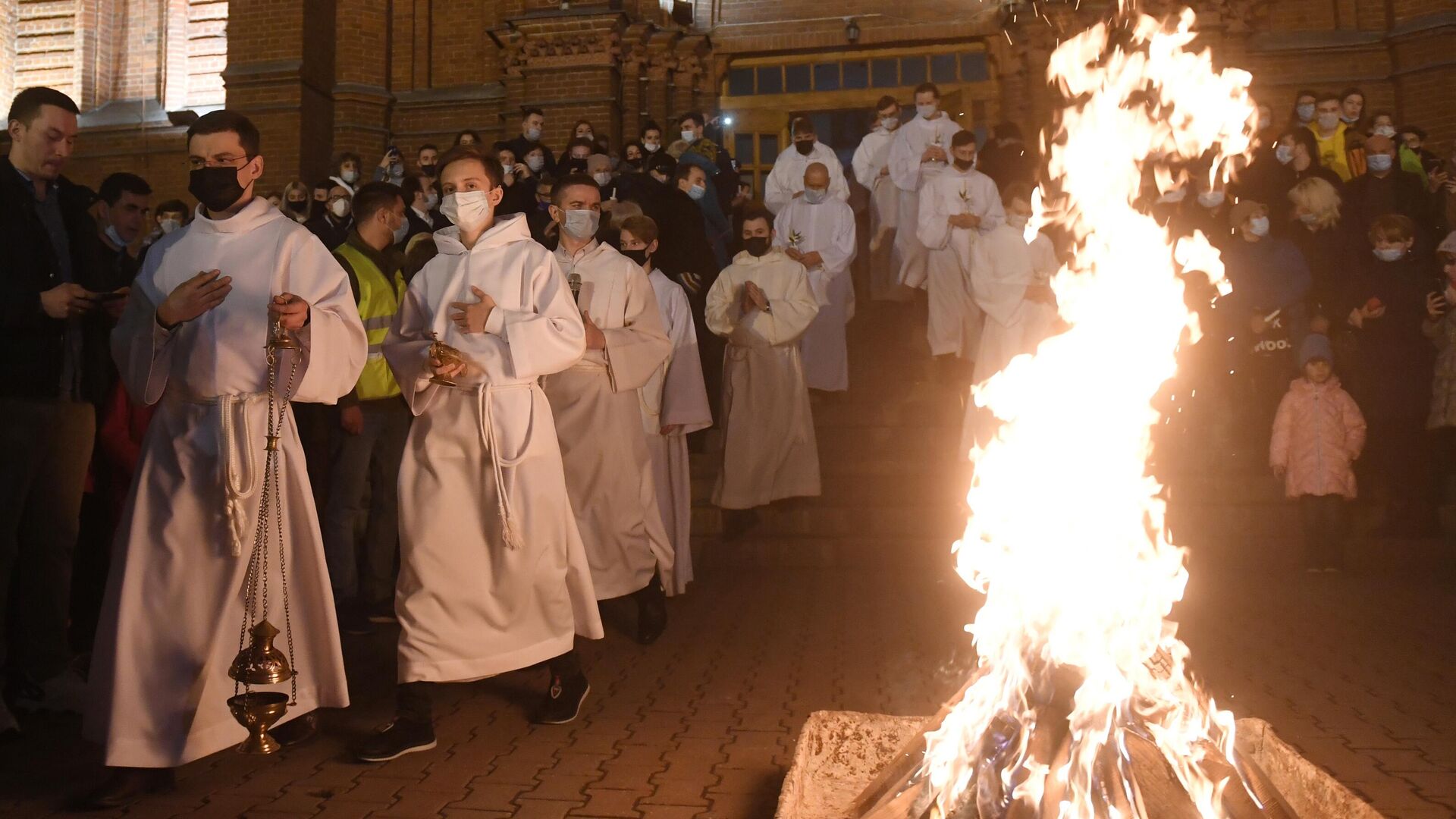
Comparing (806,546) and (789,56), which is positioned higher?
(789,56)

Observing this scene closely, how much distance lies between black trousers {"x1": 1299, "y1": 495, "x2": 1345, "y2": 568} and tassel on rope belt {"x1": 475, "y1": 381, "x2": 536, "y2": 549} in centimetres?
627

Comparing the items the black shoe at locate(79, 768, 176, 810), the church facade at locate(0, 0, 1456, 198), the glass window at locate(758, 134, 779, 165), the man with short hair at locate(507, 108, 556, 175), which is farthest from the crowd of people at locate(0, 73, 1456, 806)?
the glass window at locate(758, 134, 779, 165)

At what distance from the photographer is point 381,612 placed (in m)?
6.80

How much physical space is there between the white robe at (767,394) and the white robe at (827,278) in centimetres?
107

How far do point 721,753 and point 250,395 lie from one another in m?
2.21

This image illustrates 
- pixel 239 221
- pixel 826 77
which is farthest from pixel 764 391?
pixel 826 77

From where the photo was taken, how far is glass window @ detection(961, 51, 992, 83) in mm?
16469

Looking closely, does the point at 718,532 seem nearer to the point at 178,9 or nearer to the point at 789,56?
the point at 789,56

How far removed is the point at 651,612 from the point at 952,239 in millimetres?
5076

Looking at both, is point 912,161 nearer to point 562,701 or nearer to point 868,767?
point 562,701

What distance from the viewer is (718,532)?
8.91 m

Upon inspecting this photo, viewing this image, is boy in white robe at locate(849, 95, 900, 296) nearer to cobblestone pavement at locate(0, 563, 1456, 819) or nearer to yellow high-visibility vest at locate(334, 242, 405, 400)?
cobblestone pavement at locate(0, 563, 1456, 819)

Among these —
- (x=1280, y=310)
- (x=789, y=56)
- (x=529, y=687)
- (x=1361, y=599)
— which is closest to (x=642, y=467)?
(x=529, y=687)

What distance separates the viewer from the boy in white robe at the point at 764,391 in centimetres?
862
